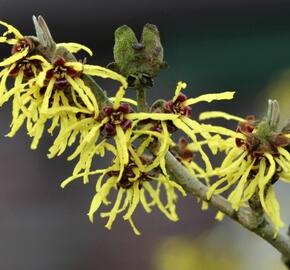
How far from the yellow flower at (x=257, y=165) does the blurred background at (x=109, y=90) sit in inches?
79.6

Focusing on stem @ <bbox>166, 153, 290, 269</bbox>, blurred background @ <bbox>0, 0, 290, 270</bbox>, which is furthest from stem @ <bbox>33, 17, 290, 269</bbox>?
blurred background @ <bbox>0, 0, 290, 270</bbox>

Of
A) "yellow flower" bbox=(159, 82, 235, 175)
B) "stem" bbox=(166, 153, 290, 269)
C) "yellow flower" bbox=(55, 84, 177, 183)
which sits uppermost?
"yellow flower" bbox=(159, 82, 235, 175)

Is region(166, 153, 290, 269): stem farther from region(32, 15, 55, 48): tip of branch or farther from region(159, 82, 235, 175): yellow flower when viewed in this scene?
region(32, 15, 55, 48): tip of branch

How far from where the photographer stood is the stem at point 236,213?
0.93 metres

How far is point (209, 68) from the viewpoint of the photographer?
3.81 m

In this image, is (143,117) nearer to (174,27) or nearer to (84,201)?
(84,201)

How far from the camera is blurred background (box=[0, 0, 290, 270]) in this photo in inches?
128

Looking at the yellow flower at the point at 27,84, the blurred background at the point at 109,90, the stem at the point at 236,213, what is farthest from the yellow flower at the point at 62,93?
the blurred background at the point at 109,90

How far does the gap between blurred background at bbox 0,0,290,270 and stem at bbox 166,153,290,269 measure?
196 cm

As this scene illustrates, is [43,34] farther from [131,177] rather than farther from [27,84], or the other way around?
[131,177]

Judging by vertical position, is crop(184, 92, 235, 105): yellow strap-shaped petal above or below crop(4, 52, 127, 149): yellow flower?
above

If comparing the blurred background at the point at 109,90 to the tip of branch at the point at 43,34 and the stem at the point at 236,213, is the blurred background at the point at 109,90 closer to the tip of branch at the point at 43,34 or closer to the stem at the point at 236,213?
the stem at the point at 236,213

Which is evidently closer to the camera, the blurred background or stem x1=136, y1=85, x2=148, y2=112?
stem x1=136, y1=85, x2=148, y2=112

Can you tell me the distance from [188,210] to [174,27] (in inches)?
41.3
